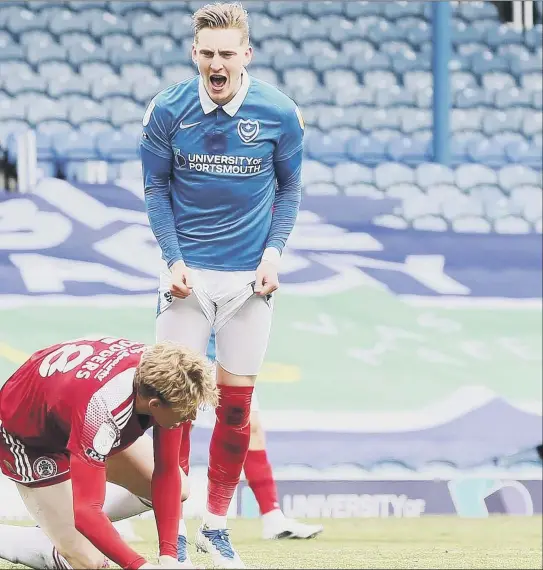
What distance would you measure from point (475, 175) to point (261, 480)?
4.94 meters

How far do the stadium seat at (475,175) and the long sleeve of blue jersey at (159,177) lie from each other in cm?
522

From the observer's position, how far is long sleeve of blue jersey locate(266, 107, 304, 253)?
3938 millimetres

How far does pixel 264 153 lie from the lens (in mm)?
3902

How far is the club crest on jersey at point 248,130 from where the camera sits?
3875 millimetres

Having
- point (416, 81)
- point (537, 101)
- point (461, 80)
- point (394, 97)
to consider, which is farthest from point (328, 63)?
point (537, 101)

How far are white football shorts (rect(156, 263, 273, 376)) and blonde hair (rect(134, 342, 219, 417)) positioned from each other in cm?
68

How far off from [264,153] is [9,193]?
294cm

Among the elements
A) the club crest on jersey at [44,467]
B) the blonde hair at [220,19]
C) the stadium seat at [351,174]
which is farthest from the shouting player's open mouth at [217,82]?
the stadium seat at [351,174]

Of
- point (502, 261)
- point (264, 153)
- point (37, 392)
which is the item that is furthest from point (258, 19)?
point (37, 392)

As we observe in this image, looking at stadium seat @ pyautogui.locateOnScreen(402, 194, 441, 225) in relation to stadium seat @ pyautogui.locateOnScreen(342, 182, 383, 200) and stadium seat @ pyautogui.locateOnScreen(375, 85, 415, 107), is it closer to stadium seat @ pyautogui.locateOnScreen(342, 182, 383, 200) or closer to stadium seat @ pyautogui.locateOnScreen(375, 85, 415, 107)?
stadium seat @ pyautogui.locateOnScreen(342, 182, 383, 200)

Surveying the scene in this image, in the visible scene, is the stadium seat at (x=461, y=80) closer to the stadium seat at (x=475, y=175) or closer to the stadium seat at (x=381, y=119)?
the stadium seat at (x=381, y=119)

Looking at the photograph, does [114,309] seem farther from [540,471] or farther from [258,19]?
[258,19]

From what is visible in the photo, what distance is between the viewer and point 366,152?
381 inches

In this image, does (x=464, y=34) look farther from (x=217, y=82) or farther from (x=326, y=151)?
(x=217, y=82)
